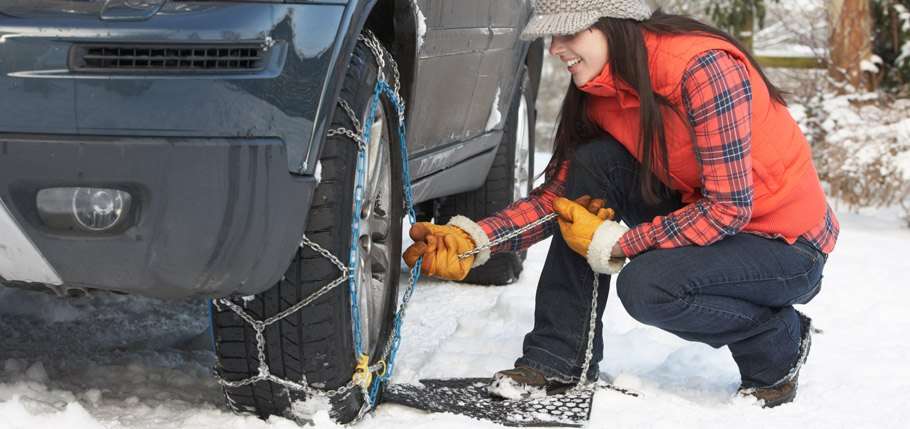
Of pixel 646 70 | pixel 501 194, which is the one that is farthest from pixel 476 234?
pixel 501 194

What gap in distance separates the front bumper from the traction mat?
0.75 m

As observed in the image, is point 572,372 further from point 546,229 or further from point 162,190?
point 162,190

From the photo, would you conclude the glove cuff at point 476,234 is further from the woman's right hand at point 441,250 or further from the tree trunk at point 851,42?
the tree trunk at point 851,42

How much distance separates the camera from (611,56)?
9.69 feet

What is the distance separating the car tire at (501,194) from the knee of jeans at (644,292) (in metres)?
1.52

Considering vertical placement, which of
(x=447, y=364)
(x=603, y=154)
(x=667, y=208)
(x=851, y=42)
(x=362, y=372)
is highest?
(x=603, y=154)

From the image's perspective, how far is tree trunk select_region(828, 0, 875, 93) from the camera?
8258 mm

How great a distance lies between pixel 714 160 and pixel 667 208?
0.40 meters

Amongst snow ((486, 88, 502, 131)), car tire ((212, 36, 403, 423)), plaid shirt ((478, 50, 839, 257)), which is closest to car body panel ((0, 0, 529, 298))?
car tire ((212, 36, 403, 423))

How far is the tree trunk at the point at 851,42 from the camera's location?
826 centimetres

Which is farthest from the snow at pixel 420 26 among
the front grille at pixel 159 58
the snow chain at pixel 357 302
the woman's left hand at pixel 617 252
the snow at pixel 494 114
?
the snow at pixel 494 114

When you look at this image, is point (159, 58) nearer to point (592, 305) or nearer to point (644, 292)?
point (644, 292)

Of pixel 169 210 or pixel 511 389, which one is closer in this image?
pixel 169 210

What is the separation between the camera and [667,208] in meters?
3.30
